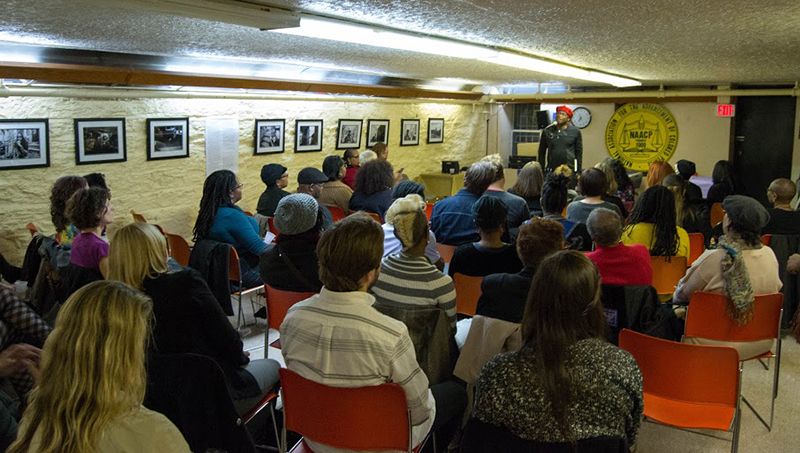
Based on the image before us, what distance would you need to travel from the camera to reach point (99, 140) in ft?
22.7

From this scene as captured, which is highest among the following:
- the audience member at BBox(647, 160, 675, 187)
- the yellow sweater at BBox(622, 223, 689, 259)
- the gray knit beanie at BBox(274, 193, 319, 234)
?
the audience member at BBox(647, 160, 675, 187)

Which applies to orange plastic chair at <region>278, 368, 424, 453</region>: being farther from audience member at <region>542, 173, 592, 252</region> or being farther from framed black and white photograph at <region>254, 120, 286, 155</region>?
framed black and white photograph at <region>254, 120, 286, 155</region>

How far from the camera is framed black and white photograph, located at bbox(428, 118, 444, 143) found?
12156 mm

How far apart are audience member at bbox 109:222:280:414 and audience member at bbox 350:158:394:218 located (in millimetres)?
3624

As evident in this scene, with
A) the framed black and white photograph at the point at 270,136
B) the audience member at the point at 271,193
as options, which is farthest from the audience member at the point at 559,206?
the framed black and white photograph at the point at 270,136

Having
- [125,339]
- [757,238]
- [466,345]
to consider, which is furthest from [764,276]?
[125,339]

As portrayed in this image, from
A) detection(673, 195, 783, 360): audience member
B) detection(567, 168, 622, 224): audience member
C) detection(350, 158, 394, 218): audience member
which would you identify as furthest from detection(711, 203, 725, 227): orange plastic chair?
detection(350, 158, 394, 218): audience member

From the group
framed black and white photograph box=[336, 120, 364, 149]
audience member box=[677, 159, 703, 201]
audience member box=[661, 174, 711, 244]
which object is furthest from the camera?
framed black and white photograph box=[336, 120, 364, 149]

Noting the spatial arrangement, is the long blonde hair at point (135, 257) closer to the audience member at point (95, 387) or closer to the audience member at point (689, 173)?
the audience member at point (95, 387)

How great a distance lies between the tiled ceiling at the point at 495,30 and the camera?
333 centimetres

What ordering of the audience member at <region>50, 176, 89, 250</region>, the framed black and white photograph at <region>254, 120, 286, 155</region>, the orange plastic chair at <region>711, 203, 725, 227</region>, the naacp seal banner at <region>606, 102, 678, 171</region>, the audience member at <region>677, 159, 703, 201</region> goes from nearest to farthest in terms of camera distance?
the audience member at <region>50, 176, 89, 250</region> < the audience member at <region>677, 159, 703, 201</region> < the orange plastic chair at <region>711, 203, 725, 227</region> < the framed black and white photograph at <region>254, 120, 286, 155</region> < the naacp seal banner at <region>606, 102, 678, 171</region>

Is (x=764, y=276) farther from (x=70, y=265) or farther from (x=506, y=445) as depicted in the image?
(x=70, y=265)

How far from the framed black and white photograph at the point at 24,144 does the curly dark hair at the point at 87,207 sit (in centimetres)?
248

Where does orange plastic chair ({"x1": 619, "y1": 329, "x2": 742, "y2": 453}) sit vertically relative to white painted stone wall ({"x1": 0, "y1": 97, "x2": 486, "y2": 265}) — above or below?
below
